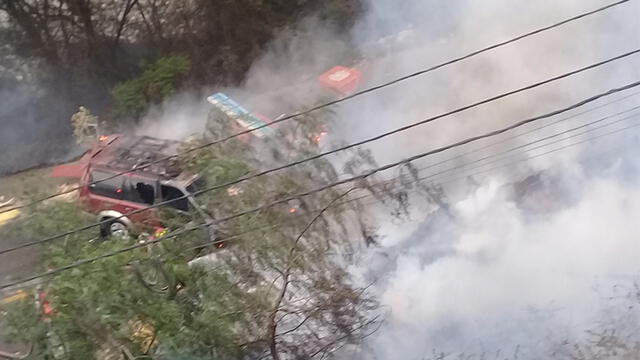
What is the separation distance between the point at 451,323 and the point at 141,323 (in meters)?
3.18

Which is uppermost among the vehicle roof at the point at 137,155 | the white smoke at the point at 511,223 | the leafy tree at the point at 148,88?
the leafy tree at the point at 148,88

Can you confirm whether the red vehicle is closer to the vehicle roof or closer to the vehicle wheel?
the vehicle roof

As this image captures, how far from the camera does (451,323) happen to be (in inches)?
314

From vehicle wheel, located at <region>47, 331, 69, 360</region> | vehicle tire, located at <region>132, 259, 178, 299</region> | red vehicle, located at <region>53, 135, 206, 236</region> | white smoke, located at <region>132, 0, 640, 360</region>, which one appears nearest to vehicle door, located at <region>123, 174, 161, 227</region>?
red vehicle, located at <region>53, 135, 206, 236</region>

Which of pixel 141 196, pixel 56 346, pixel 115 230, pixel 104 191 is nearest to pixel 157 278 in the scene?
pixel 56 346

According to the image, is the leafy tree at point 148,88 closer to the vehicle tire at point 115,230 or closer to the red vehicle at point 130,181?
the red vehicle at point 130,181

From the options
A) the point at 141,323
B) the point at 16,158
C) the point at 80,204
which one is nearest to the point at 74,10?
the point at 16,158

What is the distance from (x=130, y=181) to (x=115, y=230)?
2.30 feet

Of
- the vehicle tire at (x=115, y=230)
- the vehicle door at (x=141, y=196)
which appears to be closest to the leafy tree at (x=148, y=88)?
the vehicle door at (x=141, y=196)

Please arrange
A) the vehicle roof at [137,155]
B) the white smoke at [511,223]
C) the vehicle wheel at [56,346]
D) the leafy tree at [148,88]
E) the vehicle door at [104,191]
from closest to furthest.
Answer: the vehicle wheel at [56,346] → the white smoke at [511,223] → the vehicle roof at [137,155] → the vehicle door at [104,191] → the leafy tree at [148,88]

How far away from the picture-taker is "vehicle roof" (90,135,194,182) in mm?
9406

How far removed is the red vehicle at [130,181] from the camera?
9.18m

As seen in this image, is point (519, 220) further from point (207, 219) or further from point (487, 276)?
point (207, 219)

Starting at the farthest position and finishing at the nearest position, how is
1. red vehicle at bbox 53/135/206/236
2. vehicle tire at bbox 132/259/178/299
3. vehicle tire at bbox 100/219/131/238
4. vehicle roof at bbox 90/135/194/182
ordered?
vehicle roof at bbox 90/135/194/182
red vehicle at bbox 53/135/206/236
vehicle tire at bbox 100/219/131/238
vehicle tire at bbox 132/259/178/299
